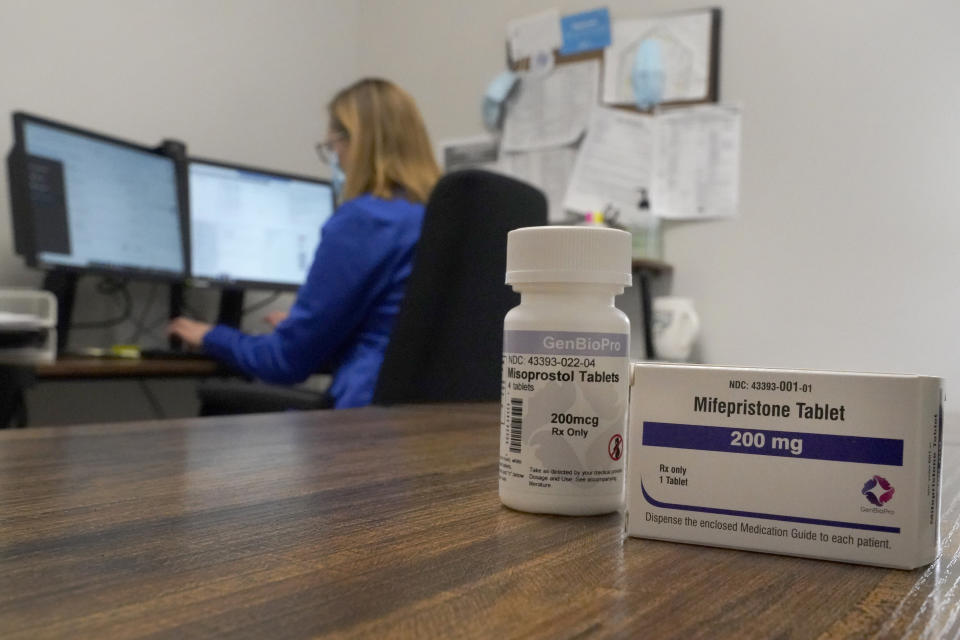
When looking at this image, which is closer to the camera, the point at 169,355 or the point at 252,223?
the point at 169,355

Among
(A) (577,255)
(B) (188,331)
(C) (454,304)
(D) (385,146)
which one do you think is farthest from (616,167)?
(A) (577,255)

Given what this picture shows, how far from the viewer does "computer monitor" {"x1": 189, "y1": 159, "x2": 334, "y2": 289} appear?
209 centimetres

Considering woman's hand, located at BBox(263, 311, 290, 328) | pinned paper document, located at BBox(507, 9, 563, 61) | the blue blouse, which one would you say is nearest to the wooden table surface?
the blue blouse

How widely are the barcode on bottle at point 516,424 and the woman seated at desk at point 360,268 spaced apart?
3.89ft

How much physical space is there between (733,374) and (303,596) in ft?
0.69

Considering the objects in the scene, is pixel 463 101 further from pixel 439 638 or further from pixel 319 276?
pixel 439 638

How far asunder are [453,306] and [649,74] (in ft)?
4.13

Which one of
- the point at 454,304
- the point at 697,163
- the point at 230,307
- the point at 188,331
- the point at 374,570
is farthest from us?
the point at 230,307

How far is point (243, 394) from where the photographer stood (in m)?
1.49

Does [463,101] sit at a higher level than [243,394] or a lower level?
higher

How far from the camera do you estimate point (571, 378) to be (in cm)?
39

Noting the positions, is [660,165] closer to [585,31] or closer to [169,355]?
[585,31]

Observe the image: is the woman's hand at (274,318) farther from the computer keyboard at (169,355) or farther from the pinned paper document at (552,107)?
the pinned paper document at (552,107)

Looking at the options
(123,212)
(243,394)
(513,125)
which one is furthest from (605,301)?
(513,125)
